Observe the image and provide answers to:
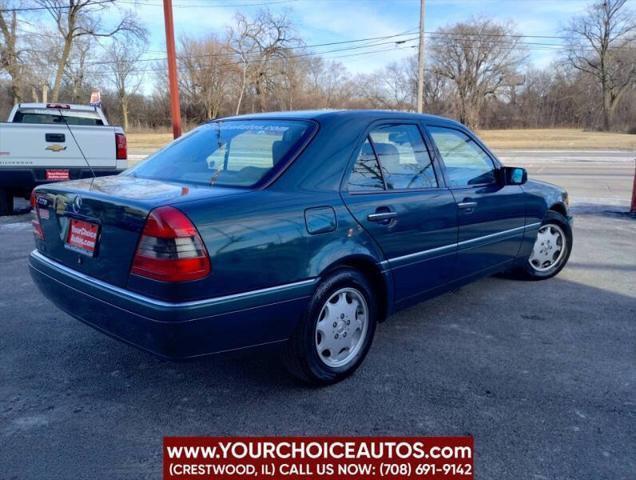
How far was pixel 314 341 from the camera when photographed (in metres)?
2.81

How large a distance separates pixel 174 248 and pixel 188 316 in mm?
323

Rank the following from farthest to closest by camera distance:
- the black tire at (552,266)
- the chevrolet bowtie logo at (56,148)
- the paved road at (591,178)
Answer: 1. the paved road at (591,178)
2. the chevrolet bowtie logo at (56,148)
3. the black tire at (552,266)

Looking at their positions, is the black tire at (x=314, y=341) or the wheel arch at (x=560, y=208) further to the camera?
the wheel arch at (x=560, y=208)

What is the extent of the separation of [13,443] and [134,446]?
23.6 inches

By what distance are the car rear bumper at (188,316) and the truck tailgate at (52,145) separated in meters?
5.27

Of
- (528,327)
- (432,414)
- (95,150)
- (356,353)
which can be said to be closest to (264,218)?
(356,353)

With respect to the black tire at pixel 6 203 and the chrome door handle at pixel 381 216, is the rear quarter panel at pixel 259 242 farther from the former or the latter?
the black tire at pixel 6 203

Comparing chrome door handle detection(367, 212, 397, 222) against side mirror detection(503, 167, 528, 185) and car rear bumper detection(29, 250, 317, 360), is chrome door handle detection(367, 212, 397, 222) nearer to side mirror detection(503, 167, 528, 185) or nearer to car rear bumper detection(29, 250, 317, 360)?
car rear bumper detection(29, 250, 317, 360)

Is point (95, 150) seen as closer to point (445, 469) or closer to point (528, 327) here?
point (528, 327)

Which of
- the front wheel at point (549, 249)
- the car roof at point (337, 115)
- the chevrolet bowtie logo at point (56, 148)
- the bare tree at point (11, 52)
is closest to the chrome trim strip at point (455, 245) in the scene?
the front wheel at point (549, 249)

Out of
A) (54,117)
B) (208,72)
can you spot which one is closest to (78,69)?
(208,72)

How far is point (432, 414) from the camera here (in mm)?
2688

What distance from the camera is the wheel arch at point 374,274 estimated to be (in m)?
2.88

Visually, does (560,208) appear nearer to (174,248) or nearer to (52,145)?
(174,248)
